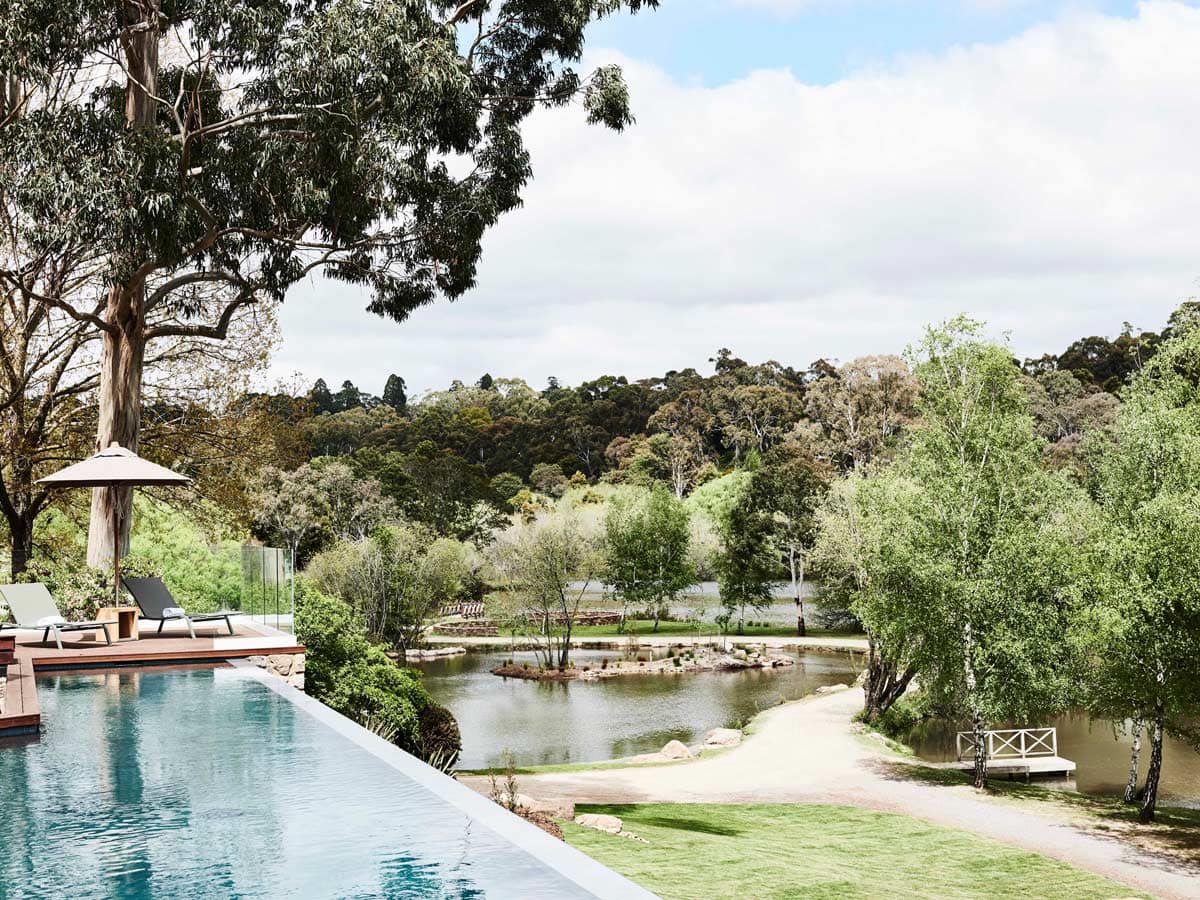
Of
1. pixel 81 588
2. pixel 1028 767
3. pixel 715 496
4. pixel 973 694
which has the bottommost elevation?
pixel 1028 767

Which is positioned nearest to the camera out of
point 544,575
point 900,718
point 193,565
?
point 193,565

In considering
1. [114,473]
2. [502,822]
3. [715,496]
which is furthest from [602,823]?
[715,496]

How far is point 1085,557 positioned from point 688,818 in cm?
745

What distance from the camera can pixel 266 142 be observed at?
46.9ft

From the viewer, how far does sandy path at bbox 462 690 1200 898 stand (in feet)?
40.5

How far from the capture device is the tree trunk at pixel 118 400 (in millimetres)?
14719

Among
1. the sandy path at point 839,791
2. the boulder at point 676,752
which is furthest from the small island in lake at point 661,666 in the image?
the boulder at point 676,752

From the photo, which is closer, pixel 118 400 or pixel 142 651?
pixel 142 651

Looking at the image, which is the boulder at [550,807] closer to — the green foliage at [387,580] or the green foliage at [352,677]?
the green foliage at [352,677]

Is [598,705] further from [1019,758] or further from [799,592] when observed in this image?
[799,592]

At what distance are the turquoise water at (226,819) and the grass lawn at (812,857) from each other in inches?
138

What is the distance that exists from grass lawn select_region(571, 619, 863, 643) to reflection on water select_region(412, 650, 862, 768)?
18.2ft

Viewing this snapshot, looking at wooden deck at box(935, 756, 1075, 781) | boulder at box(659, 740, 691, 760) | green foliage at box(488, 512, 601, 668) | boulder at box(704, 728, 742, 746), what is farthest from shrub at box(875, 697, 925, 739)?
green foliage at box(488, 512, 601, 668)

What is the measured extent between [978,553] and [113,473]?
43.0 ft
